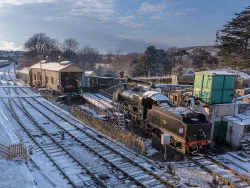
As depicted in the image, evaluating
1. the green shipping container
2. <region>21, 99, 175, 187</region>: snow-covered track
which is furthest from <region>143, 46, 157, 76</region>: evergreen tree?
the green shipping container

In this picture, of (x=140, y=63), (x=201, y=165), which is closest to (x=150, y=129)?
(x=201, y=165)

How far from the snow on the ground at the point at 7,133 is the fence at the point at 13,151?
2.12 m

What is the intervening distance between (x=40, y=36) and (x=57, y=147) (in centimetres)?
10448

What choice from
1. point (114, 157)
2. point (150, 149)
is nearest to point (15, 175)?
point (114, 157)

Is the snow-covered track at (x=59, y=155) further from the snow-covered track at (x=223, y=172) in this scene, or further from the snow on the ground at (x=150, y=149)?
the snow-covered track at (x=223, y=172)

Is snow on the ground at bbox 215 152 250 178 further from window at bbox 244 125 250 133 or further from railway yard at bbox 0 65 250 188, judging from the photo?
window at bbox 244 125 250 133

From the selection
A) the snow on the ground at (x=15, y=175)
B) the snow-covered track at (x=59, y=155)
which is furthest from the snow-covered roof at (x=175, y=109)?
the snow on the ground at (x=15, y=175)

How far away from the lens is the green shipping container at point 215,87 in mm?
16844

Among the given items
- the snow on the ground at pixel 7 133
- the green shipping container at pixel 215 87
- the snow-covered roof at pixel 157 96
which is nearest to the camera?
the snow on the ground at pixel 7 133

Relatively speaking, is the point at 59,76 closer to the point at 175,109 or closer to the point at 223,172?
the point at 175,109

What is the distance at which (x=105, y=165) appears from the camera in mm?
12383

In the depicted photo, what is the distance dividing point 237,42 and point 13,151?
35.5 metres

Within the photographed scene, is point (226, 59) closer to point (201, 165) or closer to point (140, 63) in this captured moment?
point (140, 63)

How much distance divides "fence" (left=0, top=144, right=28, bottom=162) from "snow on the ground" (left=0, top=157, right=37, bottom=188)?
344mm
